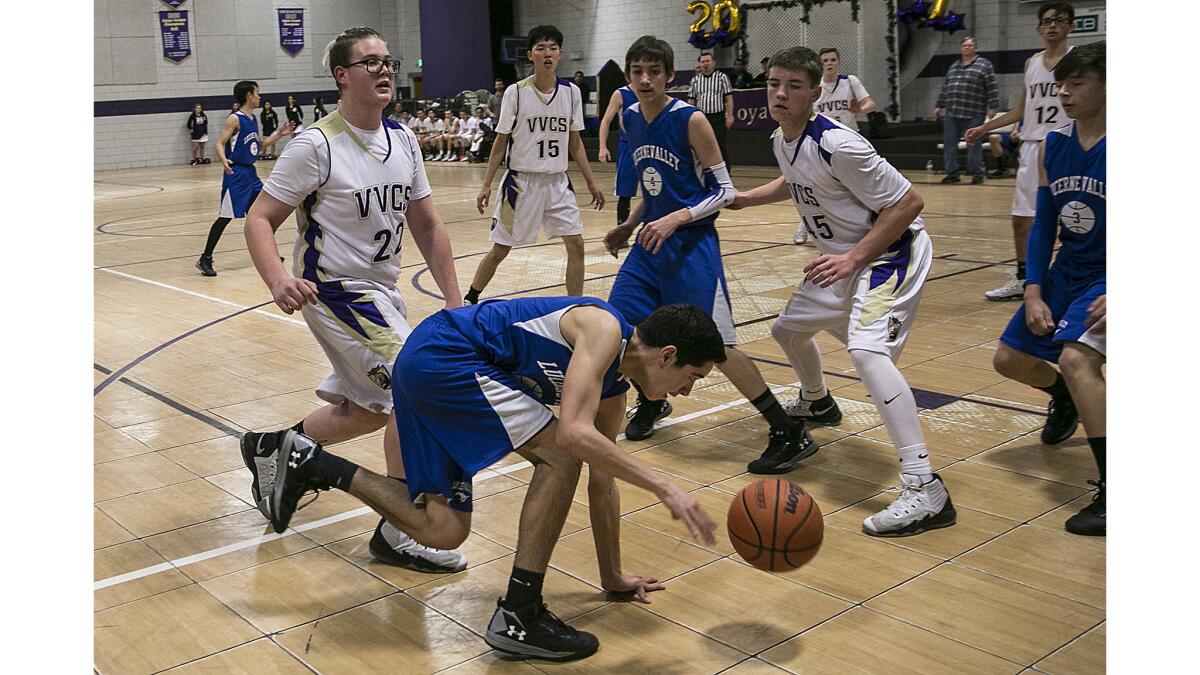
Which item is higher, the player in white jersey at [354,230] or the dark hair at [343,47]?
the dark hair at [343,47]

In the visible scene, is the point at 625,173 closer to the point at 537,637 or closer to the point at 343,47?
the point at 343,47

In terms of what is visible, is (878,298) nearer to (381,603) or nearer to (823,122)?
(823,122)

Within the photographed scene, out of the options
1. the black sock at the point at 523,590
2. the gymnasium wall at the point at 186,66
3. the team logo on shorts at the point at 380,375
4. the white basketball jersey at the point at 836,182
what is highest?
the gymnasium wall at the point at 186,66

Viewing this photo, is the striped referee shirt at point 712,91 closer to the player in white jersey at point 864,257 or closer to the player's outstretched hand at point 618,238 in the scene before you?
the player's outstretched hand at point 618,238

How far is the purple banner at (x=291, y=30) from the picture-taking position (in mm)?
29438

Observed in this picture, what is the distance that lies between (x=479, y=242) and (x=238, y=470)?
7.55m

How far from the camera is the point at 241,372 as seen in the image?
692cm

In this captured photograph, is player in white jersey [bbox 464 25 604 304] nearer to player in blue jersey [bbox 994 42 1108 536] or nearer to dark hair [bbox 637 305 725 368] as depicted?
player in blue jersey [bbox 994 42 1108 536]

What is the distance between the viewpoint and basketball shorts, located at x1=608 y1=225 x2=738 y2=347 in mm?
5141

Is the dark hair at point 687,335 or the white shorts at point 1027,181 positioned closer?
the dark hair at point 687,335

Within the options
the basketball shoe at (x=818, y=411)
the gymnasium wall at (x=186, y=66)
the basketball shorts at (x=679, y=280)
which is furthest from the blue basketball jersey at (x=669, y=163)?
the gymnasium wall at (x=186, y=66)

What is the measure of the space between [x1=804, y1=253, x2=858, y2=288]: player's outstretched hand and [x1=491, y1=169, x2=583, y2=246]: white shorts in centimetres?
383

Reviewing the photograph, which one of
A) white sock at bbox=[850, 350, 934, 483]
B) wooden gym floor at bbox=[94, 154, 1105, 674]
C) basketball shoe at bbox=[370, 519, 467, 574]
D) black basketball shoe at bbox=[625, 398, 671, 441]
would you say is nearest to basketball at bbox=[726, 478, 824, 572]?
wooden gym floor at bbox=[94, 154, 1105, 674]

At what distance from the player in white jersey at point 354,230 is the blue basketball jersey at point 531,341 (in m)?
0.73
